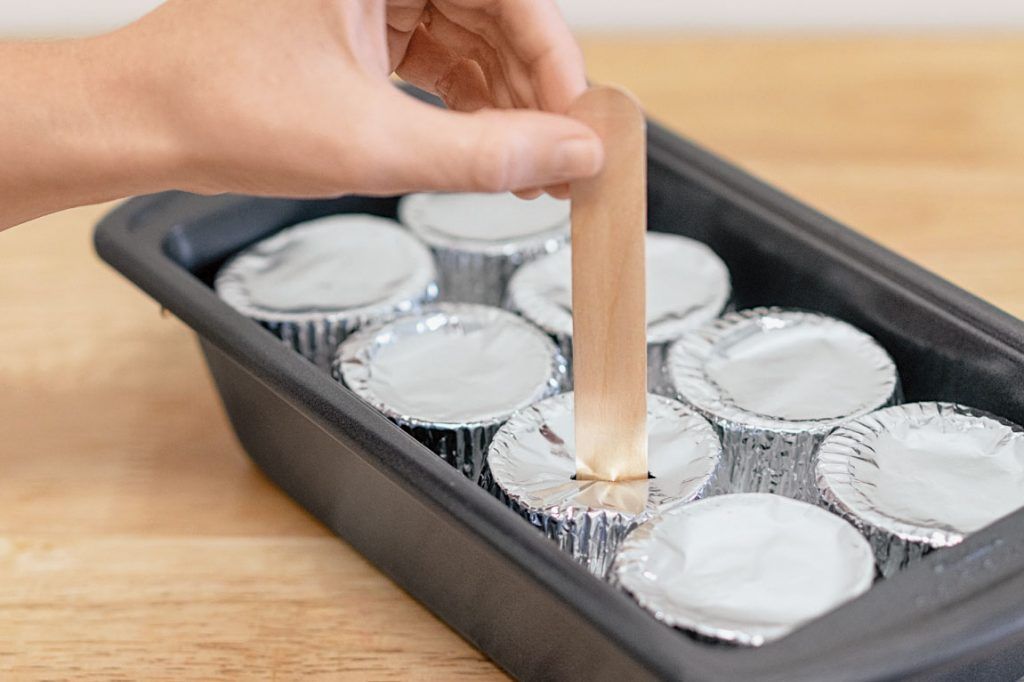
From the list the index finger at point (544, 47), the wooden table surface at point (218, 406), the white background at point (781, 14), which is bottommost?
the wooden table surface at point (218, 406)

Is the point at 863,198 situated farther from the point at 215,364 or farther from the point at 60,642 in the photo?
the point at 60,642

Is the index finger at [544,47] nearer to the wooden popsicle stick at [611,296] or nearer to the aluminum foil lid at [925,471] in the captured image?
the wooden popsicle stick at [611,296]

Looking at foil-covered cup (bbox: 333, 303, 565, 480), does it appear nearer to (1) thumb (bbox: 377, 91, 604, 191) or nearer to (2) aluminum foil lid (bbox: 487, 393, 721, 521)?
(2) aluminum foil lid (bbox: 487, 393, 721, 521)

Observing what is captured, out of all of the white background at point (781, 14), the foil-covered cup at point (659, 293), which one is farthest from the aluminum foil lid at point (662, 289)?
the white background at point (781, 14)

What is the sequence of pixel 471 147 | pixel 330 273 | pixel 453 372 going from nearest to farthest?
pixel 471 147
pixel 453 372
pixel 330 273

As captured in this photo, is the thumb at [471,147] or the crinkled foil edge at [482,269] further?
the crinkled foil edge at [482,269]

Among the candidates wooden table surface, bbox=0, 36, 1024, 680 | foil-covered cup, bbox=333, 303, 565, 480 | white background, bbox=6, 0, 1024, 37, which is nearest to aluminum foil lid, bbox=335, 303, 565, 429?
foil-covered cup, bbox=333, 303, 565, 480

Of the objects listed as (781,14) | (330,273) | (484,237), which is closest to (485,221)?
(484,237)

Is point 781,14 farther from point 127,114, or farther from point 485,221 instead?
point 127,114
